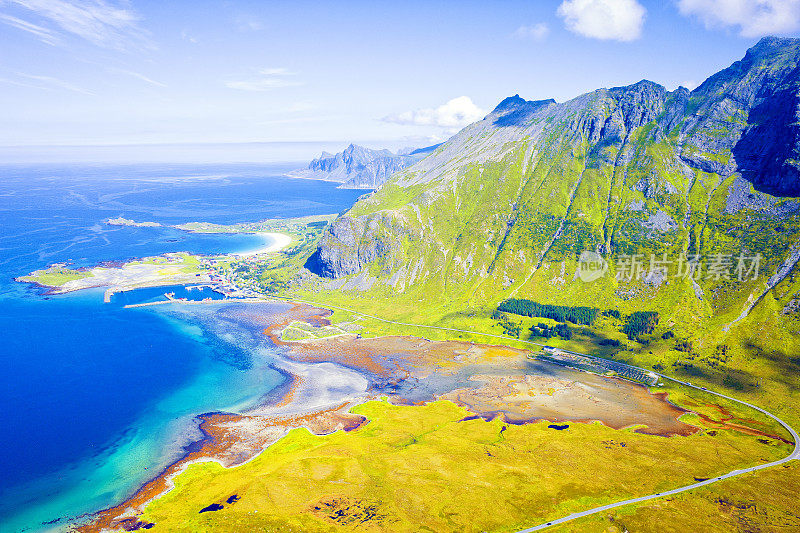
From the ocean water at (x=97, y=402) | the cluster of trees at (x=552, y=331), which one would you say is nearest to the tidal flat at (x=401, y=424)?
the ocean water at (x=97, y=402)

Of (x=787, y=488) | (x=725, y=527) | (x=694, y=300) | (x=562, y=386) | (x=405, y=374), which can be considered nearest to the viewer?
(x=725, y=527)

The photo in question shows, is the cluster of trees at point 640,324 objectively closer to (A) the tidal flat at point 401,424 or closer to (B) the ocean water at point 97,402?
(A) the tidal flat at point 401,424

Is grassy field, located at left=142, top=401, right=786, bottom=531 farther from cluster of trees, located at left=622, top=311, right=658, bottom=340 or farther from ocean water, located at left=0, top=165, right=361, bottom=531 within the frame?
cluster of trees, located at left=622, top=311, right=658, bottom=340

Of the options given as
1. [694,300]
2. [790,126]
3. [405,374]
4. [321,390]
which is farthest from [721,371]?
[321,390]

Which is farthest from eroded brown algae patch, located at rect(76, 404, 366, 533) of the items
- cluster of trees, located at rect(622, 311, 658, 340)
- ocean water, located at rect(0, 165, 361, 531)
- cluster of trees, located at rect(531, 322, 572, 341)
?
cluster of trees, located at rect(622, 311, 658, 340)

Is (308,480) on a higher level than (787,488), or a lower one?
lower

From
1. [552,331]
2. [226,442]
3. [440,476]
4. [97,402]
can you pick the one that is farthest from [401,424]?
[97,402]

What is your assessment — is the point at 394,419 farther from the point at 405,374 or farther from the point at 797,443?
the point at 797,443
